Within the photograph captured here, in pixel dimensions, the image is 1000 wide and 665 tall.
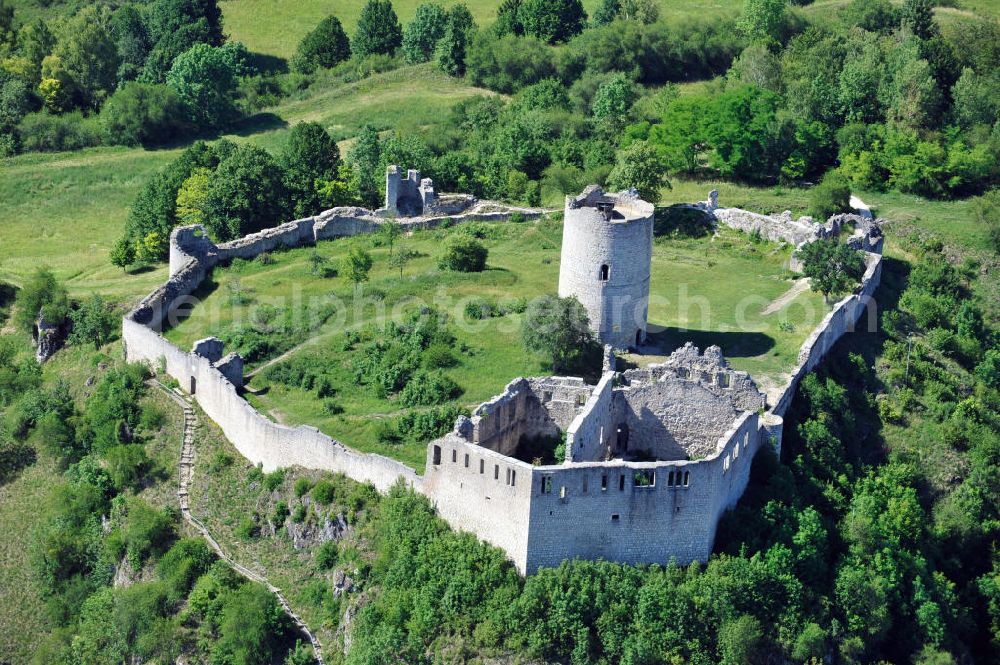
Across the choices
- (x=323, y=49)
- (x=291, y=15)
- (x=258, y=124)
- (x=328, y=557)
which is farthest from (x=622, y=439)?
(x=291, y=15)

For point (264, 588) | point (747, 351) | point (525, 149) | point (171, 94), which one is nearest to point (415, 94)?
point (171, 94)

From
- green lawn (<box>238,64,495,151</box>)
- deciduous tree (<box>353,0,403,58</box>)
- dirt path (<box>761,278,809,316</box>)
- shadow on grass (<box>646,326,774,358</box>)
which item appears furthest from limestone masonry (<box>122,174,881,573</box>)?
deciduous tree (<box>353,0,403,58</box>)

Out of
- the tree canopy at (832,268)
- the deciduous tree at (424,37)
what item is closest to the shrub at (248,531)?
the tree canopy at (832,268)

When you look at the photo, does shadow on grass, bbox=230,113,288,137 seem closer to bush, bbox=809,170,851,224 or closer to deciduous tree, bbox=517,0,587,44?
deciduous tree, bbox=517,0,587,44

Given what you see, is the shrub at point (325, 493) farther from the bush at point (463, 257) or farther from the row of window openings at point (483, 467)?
the bush at point (463, 257)

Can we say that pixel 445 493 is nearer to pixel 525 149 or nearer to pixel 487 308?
pixel 487 308

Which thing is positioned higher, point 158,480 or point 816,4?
point 816,4
